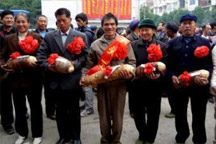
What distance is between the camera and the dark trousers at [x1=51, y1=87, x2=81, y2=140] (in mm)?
3150

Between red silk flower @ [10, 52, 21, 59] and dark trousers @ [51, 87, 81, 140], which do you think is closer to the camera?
red silk flower @ [10, 52, 21, 59]

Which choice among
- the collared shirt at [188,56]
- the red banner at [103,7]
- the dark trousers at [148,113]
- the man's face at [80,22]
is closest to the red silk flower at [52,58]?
the dark trousers at [148,113]

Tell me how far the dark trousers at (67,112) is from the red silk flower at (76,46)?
1.75ft

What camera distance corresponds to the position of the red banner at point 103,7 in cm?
1894

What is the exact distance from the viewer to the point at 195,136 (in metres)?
3.19

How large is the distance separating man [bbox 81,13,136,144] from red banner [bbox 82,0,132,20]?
16.6 metres

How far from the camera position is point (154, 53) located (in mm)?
2828

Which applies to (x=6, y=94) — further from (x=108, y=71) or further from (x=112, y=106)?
Answer: (x=108, y=71)

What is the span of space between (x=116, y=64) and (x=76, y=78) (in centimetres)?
60

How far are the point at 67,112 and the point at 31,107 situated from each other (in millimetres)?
531

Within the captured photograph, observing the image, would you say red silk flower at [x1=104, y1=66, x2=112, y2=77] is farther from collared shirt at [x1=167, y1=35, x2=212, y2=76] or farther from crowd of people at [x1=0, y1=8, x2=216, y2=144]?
collared shirt at [x1=167, y1=35, x2=212, y2=76]

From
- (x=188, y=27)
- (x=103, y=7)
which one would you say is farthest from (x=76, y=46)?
(x=103, y=7)

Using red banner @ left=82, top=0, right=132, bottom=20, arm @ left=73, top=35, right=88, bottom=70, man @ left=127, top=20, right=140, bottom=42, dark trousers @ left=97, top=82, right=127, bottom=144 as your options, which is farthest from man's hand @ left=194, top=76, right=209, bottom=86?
red banner @ left=82, top=0, right=132, bottom=20

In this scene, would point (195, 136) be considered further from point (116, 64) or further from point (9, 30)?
point (9, 30)
